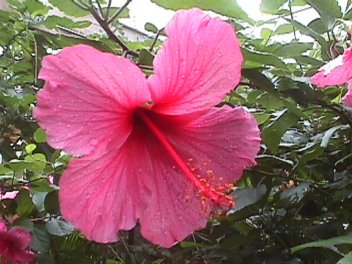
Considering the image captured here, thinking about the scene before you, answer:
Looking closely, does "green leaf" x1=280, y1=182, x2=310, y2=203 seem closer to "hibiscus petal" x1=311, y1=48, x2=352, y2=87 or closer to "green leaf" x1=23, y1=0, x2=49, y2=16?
"hibiscus petal" x1=311, y1=48, x2=352, y2=87

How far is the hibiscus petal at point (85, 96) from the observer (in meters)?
0.45

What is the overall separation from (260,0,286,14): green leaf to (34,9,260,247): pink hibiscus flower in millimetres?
282

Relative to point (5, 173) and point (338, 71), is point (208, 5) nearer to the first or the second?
point (338, 71)

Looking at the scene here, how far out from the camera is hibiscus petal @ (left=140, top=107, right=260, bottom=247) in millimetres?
535

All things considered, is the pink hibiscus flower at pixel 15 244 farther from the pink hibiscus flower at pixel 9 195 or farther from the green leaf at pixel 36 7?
the green leaf at pixel 36 7

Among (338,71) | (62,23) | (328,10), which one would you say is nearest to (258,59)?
(338,71)

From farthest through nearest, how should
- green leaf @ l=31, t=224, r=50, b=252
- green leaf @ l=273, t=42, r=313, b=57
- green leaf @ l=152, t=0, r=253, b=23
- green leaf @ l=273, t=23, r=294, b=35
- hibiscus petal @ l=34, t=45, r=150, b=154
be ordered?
green leaf @ l=273, t=23, r=294, b=35
green leaf @ l=31, t=224, r=50, b=252
green leaf @ l=273, t=42, r=313, b=57
green leaf @ l=152, t=0, r=253, b=23
hibiscus petal @ l=34, t=45, r=150, b=154

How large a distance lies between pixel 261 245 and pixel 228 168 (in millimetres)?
380

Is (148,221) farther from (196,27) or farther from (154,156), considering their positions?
(196,27)

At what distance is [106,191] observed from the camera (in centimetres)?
52

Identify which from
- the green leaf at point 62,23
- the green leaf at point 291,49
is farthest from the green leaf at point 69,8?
the green leaf at point 291,49

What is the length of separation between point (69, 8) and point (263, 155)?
0.30 meters

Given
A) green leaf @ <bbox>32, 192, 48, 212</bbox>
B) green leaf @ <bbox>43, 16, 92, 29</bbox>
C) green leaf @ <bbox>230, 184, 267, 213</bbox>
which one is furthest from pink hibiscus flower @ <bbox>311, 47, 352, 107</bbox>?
green leaf @ <bbox>32, 192, 48, 212</bbox>

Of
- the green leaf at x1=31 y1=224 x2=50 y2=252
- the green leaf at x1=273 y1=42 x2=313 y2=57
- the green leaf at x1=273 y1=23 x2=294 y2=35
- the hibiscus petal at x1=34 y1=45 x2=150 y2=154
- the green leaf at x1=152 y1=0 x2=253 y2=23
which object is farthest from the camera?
the green leaf at x1=273 y1=23 x2=294 y2=35
